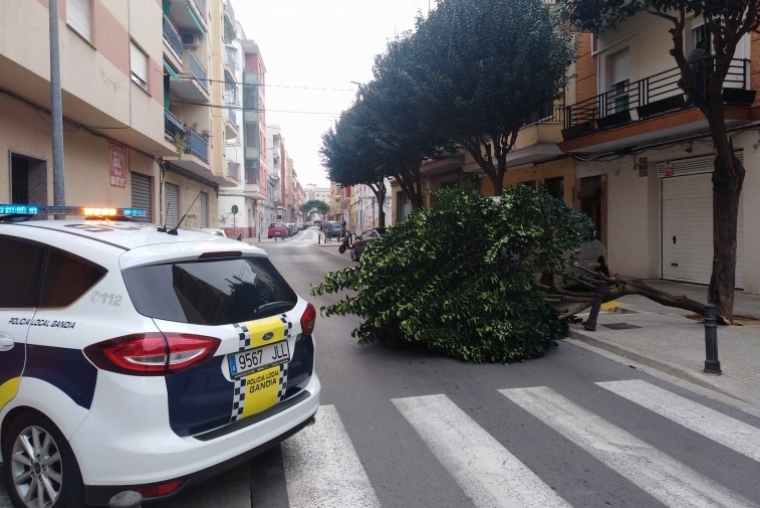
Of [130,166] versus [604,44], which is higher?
[604,44]

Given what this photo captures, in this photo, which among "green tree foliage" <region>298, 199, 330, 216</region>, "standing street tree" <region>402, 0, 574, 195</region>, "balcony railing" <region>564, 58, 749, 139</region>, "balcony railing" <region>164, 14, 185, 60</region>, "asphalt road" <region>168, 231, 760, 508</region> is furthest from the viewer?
"green tree foliage" <region>298, 199, 330, 216</region>

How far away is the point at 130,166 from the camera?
18250 mm

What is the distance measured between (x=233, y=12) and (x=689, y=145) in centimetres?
3252

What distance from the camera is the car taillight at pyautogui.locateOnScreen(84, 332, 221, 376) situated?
2920 millimetres

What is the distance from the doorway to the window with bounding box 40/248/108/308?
1034 centimetres

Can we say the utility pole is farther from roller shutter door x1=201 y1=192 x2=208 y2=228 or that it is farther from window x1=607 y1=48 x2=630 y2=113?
roller shutter door x1=201 y1=192 x2=208 y2=228

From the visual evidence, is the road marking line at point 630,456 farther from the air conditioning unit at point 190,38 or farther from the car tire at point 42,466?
the air conditioning unit at point 190,38

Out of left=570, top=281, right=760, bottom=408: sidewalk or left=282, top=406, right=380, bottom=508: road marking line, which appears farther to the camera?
left=570, top=281, right=760, bottom=408: sidewalk

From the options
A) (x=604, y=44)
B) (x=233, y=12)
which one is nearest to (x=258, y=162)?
(x=233, y=12)

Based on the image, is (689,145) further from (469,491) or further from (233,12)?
(233,12)

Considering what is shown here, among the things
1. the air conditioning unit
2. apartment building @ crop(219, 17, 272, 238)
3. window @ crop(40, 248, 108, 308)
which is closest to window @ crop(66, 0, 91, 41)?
window @ crop(40, 248, 108, 308)

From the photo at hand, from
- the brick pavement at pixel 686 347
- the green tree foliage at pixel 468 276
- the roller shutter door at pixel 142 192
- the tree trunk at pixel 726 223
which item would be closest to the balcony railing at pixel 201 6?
the roller shutter door at pixel 142 192

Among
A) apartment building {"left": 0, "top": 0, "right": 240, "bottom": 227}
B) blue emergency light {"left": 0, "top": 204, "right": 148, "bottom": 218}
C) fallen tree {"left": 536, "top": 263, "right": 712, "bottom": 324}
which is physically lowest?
fallen tree {"left": 536, "top": 263, "right": 712, "bottom": 324}

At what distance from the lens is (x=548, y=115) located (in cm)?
1922
